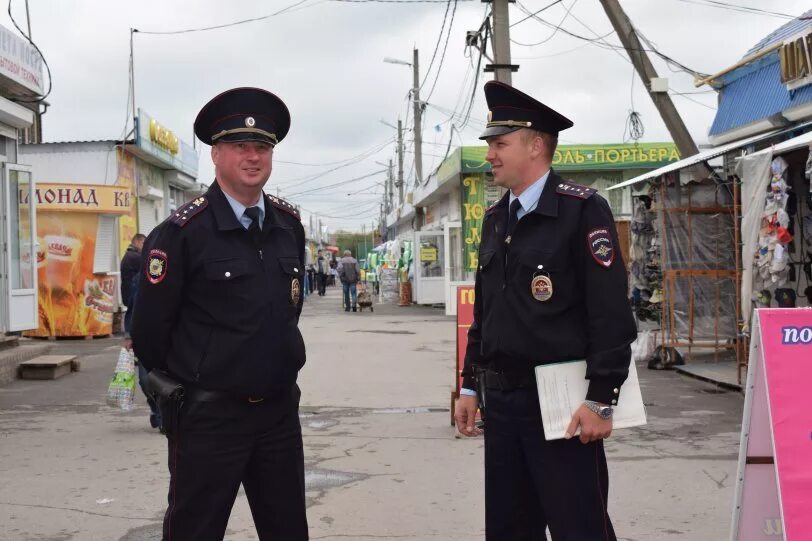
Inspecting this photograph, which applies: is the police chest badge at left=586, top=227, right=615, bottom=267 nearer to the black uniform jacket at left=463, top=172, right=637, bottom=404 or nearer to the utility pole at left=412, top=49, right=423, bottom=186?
the black uniform jacket at left=463, top=172, right=637, bottom=404

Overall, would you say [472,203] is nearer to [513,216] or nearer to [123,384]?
[123,384]

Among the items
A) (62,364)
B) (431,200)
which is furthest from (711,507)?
(431,200)

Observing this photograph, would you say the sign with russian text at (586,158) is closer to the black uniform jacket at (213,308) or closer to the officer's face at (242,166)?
the officer's face at (242,166)

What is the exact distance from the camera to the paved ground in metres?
5.35

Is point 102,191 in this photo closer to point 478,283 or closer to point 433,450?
point 433,450

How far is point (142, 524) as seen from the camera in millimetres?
5363

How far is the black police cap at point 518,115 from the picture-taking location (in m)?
3.29

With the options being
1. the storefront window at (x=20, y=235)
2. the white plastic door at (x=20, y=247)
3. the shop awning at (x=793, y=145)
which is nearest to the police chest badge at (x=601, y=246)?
the shop awning at (x=793, y=145)

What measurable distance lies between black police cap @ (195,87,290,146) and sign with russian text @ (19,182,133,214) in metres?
14.9

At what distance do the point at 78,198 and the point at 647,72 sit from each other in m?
11.0

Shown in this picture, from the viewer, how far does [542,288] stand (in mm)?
3137

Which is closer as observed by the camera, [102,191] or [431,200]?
[102,191]

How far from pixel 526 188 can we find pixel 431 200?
29962 mm

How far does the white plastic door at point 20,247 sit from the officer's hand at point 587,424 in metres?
11.4
